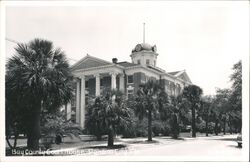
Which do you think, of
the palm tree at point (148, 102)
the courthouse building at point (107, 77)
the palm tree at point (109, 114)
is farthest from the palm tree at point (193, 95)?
the palm tree at point (109, 114)

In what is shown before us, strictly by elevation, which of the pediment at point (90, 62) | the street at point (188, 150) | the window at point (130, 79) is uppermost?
the pediment at point (90, 62)

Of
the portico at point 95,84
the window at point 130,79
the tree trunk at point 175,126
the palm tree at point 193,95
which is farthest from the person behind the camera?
the window at point 130,79

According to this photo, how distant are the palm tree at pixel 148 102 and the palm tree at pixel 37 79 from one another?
1547cm

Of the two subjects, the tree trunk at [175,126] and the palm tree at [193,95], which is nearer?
the tree trunk at [175,126]

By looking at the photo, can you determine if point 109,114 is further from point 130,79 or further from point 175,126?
point 130,79

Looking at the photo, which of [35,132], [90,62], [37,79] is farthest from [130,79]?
[37,79]

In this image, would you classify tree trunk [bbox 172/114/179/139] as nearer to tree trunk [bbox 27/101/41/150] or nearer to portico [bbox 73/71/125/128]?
portico [bbox 73/71/125/128]

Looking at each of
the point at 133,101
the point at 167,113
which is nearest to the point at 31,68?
the point at 133,101

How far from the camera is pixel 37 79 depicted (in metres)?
17.3

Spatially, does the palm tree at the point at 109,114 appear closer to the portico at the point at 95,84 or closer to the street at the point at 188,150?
the street at the point at 188,150

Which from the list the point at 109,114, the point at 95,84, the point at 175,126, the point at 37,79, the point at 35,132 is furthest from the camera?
the point at 95,84

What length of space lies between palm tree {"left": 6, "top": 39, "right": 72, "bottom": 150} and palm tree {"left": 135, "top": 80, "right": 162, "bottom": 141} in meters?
15.5

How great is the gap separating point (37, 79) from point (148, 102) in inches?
689

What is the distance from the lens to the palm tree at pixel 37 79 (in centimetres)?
1714
